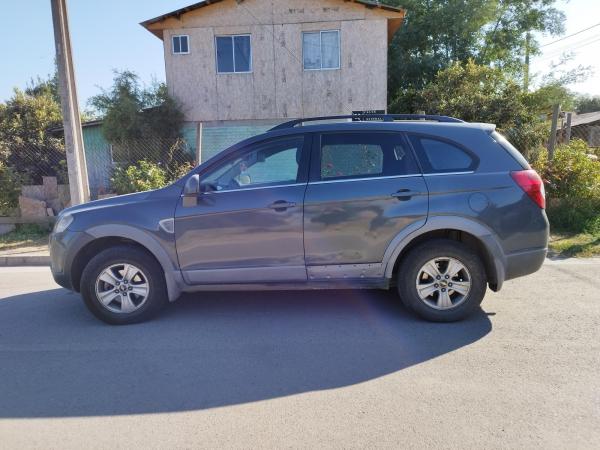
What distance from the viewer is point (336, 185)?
4.23 meters

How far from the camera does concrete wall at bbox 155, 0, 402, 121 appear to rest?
1505 cm

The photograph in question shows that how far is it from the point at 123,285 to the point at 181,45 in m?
13.0

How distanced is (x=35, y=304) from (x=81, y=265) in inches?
47.5

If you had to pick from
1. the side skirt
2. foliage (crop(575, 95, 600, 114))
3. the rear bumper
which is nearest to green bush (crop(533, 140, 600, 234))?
the rear bumper

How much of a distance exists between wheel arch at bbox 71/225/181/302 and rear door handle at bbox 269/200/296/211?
1.12 m

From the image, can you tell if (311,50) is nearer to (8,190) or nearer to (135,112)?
(135,112)

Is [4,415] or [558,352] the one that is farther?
[558,352]

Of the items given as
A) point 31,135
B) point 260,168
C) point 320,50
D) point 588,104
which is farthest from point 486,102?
point 588,104

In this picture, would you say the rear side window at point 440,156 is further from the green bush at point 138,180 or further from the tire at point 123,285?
the green bush at point 138,180

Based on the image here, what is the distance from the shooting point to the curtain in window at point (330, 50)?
15.3 metres

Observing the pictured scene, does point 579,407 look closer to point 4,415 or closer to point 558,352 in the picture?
point 558,352

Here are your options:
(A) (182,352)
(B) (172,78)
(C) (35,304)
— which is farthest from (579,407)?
(B) (172,78)

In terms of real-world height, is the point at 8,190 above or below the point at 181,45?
below

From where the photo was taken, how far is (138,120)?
1459cm
